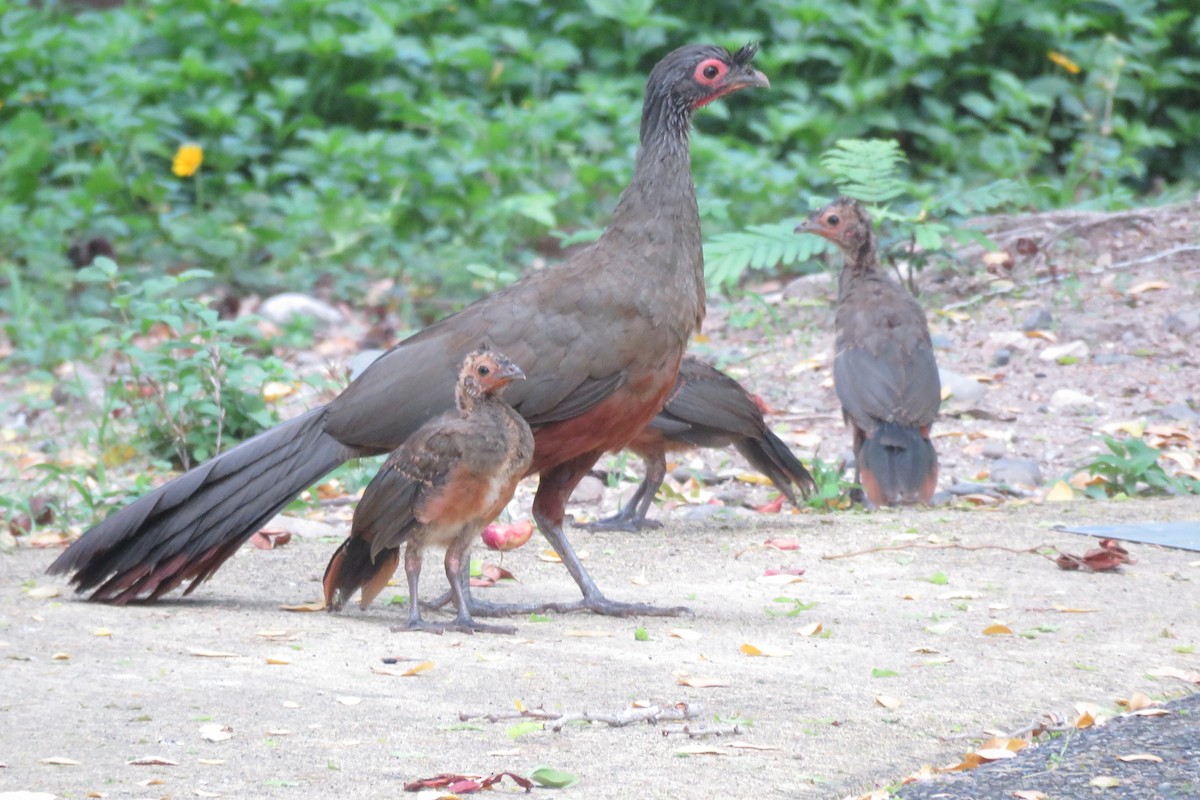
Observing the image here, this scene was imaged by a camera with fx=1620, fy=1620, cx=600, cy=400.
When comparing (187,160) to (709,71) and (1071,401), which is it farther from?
(709,71)

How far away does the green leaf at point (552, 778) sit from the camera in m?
3.17

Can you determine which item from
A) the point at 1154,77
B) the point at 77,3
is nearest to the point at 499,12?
the point at 77,3

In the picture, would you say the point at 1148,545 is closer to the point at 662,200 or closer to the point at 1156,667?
the point at 1156,667

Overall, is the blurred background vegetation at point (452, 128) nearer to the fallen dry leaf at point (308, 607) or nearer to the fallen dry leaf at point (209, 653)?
the fallen dry leaf at point (308, 607)

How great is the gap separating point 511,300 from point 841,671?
5.74 ft

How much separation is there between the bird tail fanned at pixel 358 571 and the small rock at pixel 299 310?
537cm

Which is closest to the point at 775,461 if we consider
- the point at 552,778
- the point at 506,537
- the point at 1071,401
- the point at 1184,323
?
the point at 506,537

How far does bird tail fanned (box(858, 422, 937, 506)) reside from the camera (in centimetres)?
661

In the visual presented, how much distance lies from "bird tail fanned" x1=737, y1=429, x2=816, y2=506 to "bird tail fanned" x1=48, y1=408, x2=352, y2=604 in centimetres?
198

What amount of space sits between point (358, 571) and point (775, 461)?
85.3 inches

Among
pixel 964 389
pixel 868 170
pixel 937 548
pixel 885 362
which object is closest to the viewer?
pixel 937 548

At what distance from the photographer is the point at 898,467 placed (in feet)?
21.7

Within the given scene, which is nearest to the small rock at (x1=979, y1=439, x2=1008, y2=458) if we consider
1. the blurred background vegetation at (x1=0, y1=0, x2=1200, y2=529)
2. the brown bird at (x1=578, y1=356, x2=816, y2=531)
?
the brown bird at (x1=578, y1=356, x2=816, y2=531)

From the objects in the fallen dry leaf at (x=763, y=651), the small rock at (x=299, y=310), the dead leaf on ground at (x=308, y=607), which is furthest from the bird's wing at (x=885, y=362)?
the small rock at (x=299, y=310)
